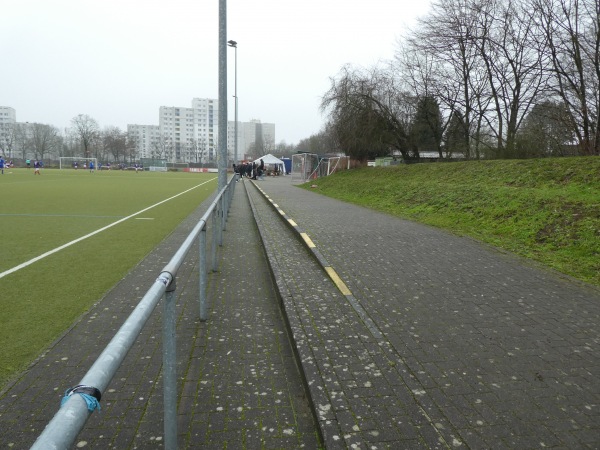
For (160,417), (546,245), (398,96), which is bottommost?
(160,417)

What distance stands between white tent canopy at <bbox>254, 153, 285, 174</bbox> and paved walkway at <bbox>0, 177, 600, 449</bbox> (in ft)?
167

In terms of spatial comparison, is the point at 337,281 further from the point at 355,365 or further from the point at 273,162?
the point at 273,162

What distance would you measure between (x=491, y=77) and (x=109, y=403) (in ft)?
88.8

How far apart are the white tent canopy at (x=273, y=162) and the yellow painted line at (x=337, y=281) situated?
49893 millimetres

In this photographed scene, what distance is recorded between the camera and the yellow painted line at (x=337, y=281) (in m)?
5.36

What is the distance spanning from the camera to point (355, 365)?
3420mm

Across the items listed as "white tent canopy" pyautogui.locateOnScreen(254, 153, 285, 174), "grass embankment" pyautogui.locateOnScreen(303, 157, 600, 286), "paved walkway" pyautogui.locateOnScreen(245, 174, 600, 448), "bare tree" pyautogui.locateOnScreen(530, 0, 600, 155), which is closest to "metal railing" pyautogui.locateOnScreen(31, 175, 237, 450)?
"paved walkway" pyautogui.locateOnScreen(245, 174, 600, 448)

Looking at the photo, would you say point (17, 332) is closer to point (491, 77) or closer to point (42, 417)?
point (42, 417)

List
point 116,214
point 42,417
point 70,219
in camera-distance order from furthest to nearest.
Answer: point 116,214 < point 70,219 < point 42,417

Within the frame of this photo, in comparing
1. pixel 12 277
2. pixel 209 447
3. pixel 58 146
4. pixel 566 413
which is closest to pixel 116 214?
pixel 12 277

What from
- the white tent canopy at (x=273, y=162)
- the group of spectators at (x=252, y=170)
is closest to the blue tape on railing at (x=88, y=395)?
the group of spectators at (x=252, y=170)

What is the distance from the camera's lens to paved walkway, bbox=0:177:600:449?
267 centimetres

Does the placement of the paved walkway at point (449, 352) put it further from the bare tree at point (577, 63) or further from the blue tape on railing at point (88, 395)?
the bare tree at point (577, 63)

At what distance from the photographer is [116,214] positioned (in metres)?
14.2
